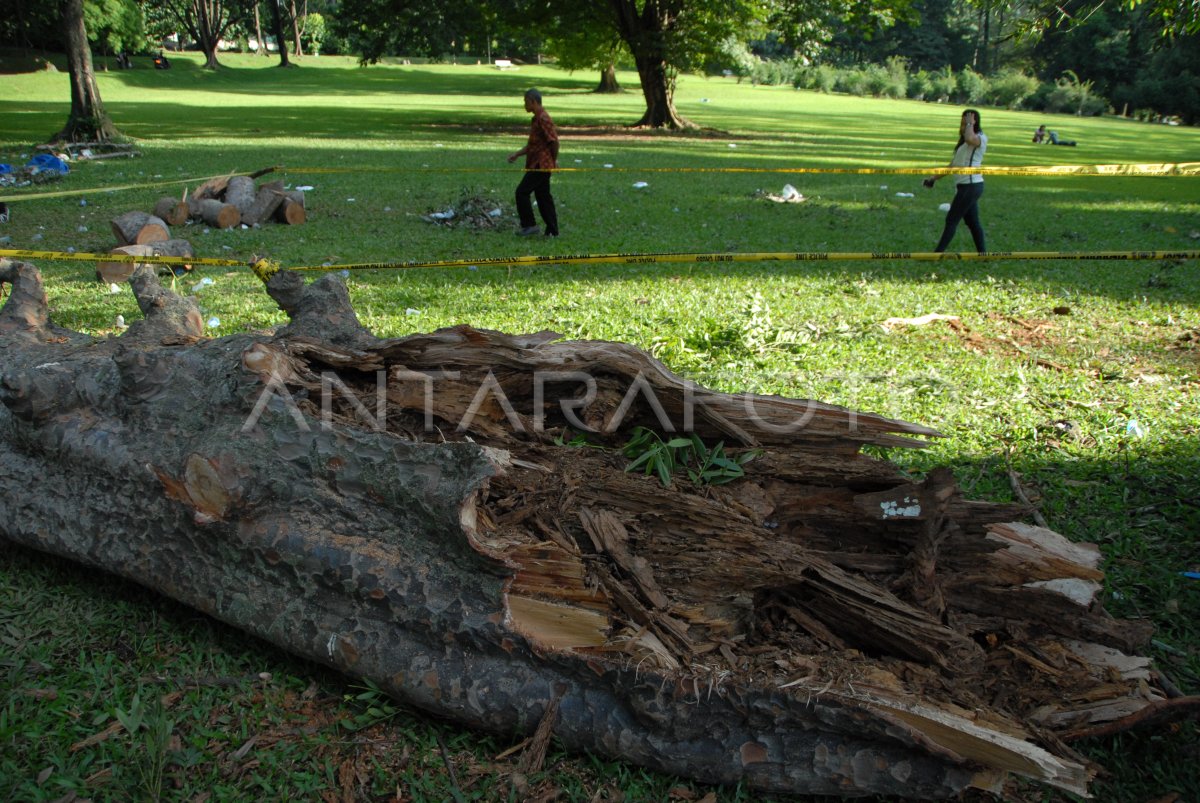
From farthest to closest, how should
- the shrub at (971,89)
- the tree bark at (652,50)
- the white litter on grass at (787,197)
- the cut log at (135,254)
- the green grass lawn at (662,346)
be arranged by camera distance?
the shrub at (971,89) → the tree bark at (652,50) → the white litter on grass at (787,197) → the cut log at (135,254) → the green grass lawn at (662,346)

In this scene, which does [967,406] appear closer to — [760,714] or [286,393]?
[760,714]

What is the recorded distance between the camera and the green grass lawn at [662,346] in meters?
2.46

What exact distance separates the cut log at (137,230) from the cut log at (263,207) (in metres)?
1.48

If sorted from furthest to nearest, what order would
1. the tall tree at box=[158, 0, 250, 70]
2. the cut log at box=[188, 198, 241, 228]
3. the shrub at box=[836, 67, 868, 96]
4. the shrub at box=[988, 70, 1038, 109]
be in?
the shrub at box=[836, 67, 868, 96] → the tall tree at box=[158, 0, 250, 70] → the shrub at box=[988, 70, 1038, 109] → the cut log at box=[188, 198, 241, 228]

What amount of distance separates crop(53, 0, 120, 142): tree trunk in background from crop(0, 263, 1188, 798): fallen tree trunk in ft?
53.3

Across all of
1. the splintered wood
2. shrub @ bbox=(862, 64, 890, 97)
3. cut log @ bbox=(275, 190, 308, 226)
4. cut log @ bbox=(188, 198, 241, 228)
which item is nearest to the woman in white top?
the splintered wood

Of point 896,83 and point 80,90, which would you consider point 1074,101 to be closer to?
point 896,83

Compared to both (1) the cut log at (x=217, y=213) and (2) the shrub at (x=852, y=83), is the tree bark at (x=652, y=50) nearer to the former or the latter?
(1) the cut log at (x=217, y=213)

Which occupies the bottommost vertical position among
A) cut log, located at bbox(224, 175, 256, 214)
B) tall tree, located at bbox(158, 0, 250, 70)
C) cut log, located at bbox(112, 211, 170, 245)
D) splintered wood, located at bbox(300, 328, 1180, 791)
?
splintered wood, located at bbox(300, 328, 1180, 791)

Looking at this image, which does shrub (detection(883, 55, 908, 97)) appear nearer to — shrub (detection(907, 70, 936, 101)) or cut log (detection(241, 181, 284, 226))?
shrub (detection(907, 70, 936, 101))

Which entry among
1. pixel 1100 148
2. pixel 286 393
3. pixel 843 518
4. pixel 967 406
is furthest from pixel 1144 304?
pixel 1100 148

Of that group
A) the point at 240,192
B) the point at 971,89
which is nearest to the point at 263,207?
the point at 240,192

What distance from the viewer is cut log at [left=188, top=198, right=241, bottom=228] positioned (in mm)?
9391

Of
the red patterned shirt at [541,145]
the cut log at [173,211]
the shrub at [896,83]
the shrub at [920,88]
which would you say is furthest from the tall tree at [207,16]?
the red patterned shirt at [541,145]
